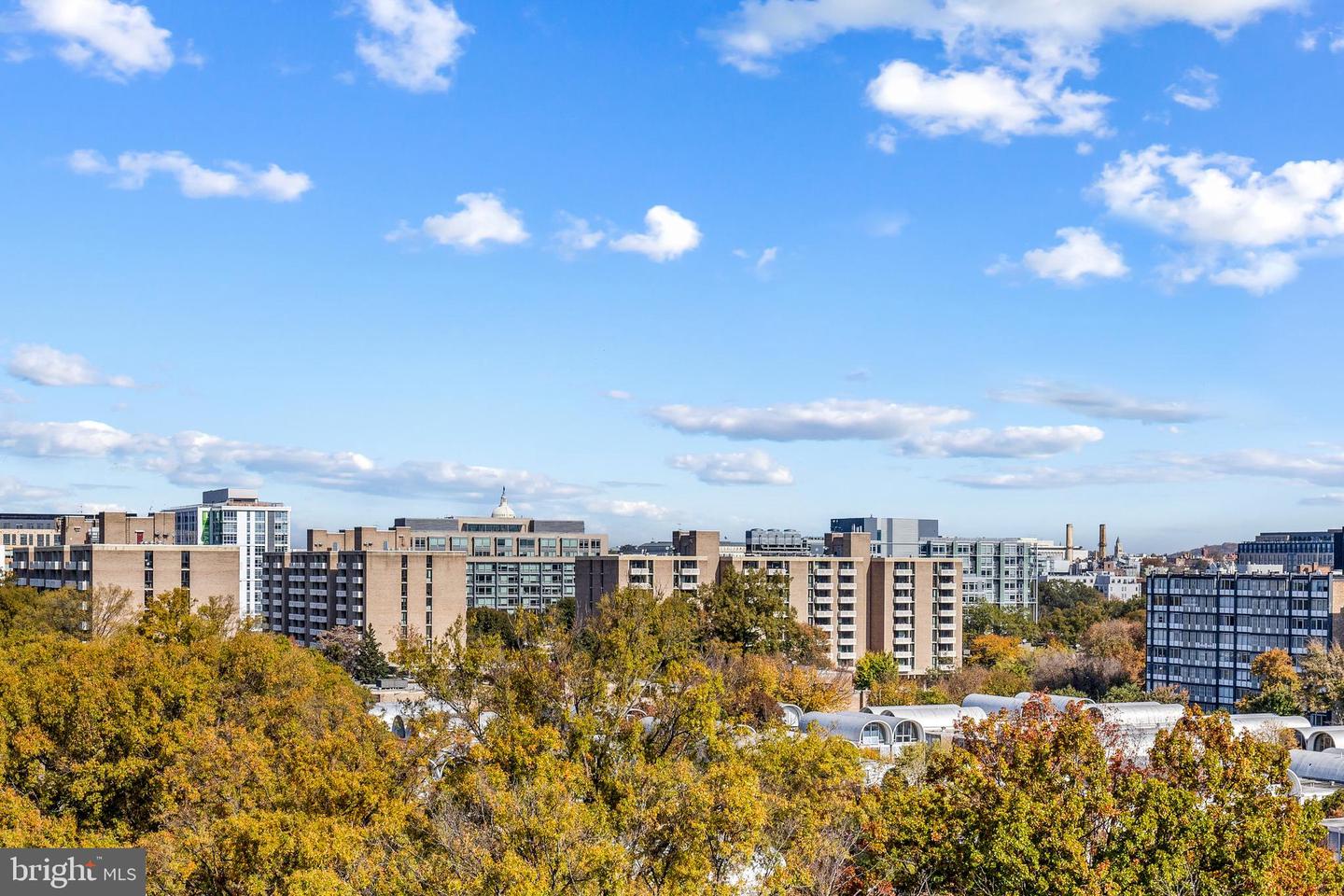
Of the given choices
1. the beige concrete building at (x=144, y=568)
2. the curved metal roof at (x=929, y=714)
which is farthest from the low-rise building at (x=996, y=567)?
the curved metal roof at (x=929, y=714)

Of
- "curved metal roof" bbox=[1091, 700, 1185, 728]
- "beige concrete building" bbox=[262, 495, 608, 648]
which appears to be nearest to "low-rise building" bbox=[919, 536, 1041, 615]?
"beige concrete building" bbox=[262, 495, 608, 648]

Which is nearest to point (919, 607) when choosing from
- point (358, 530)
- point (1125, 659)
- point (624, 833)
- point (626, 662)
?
point (1125, 659)

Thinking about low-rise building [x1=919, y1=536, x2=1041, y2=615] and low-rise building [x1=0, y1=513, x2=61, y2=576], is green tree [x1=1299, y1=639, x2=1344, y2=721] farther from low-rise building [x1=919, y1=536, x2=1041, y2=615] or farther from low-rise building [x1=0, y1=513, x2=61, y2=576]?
low-rise building [x1=0, y1=513, x2=61, y2=576]

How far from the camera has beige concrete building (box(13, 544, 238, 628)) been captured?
7319 cm

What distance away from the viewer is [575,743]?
2311 centimetres

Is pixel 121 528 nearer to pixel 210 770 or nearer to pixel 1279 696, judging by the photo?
pixel 210 770

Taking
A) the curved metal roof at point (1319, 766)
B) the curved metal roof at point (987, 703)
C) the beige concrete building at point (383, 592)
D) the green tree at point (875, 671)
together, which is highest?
the beige concrete building at point (383, 592)

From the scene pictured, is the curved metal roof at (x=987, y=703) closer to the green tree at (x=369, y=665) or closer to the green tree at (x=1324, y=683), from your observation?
the green tree at (x=1324, y=683)

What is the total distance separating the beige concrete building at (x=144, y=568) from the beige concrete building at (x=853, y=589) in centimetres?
2266

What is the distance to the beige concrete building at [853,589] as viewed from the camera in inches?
3231

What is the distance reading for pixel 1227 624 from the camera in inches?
3068

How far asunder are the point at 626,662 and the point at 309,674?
1517cm

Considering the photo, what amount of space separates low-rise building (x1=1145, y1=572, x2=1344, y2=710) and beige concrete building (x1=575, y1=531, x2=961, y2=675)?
1285 cm

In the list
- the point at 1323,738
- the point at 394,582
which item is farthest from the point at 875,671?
the point at 394,582
